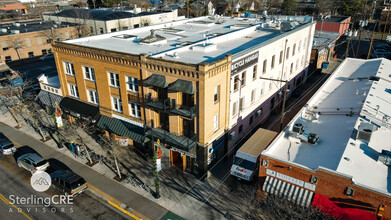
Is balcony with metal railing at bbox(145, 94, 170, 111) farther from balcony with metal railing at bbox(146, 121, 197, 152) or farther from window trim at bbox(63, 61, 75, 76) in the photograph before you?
window trim at bbox(63, 61, 75, 76)

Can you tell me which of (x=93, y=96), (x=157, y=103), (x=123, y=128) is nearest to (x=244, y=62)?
(x=157, y=103)

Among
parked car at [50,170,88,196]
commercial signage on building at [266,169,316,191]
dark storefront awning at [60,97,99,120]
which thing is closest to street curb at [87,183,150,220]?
parked car at [50,170,88,196]

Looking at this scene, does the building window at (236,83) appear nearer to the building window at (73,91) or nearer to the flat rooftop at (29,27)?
the building window at (73,91)

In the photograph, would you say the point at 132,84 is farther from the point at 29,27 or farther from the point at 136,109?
the point at 29,27

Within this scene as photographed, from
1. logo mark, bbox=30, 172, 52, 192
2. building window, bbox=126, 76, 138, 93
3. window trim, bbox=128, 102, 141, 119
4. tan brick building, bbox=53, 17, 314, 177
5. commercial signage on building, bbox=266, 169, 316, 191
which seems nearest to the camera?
commercial signage on building, bbox=266, 169, 316, 191

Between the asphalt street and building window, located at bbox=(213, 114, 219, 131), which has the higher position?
building window, located at bbox=(213, 114, 219, 131)

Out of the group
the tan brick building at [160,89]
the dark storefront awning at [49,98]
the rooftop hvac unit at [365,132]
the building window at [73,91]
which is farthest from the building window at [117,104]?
the rooftop hvac unit at [365,132]
